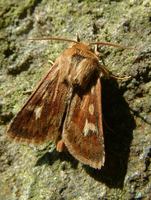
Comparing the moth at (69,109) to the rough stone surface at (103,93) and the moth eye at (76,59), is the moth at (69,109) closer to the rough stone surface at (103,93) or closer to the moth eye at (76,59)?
the moth eye at (76,59)

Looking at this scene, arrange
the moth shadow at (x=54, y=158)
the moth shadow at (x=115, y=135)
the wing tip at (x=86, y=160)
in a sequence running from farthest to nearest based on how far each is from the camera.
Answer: the moth shadow at (x=54, y=158) → the moth shadow at (x=115, y=135) → the wing tip at (x=86, y=160)

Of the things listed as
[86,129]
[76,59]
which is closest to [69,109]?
[86,129]

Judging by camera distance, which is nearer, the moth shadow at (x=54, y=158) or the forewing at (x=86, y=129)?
the forewing at (x=86, y=129)

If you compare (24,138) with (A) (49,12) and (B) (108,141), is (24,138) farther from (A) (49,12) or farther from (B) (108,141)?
(A) (49,12)

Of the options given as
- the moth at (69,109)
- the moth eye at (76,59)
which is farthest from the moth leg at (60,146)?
the moth eye at (76,59)

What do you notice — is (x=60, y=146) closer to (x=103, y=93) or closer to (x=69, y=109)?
(x=69, y=109)

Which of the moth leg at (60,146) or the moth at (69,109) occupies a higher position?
the moth at (69,109)
